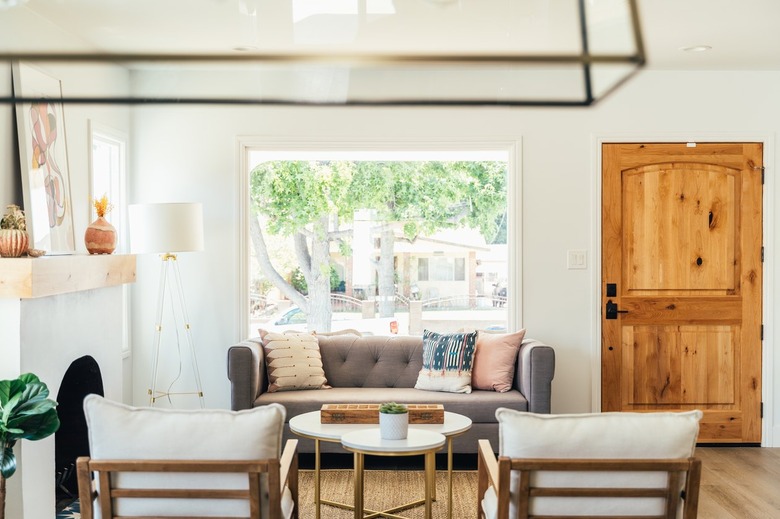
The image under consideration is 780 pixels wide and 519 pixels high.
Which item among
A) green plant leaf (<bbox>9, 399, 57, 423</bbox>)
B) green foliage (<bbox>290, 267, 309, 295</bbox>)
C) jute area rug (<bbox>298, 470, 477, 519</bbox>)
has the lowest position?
jute area rug (<bbox>298, 470, 477, 519</bbox>)

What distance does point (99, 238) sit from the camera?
4.18 meters

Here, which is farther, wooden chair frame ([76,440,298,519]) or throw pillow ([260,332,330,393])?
throw pillow ([260,332,330,393])

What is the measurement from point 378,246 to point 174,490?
6.19 m

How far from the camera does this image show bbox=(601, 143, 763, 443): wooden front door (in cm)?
550

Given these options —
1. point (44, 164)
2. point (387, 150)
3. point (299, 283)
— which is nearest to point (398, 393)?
point (387, 150)

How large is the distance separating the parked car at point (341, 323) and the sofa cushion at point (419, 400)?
3.32 m

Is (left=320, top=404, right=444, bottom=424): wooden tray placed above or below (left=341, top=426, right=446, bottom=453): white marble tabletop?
above

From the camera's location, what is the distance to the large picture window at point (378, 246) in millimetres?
8445

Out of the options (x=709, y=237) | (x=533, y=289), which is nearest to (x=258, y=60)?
(x=533, y=289)

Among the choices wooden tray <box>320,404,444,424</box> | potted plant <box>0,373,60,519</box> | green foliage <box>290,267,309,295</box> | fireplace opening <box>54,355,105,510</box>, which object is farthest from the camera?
green foliage <box>290,267,309,295</box>

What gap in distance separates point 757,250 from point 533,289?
154cm

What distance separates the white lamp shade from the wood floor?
3246 millimetres

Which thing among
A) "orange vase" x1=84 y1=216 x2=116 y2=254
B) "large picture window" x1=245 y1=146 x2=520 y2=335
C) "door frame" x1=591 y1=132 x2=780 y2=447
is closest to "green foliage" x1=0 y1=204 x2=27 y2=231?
"orange vase" x1=84 y1=216 x2=116 y2=254

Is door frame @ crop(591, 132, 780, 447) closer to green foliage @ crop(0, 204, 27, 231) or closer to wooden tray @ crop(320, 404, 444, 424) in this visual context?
wooden tray @ crop(320, 404, 444, 424)
